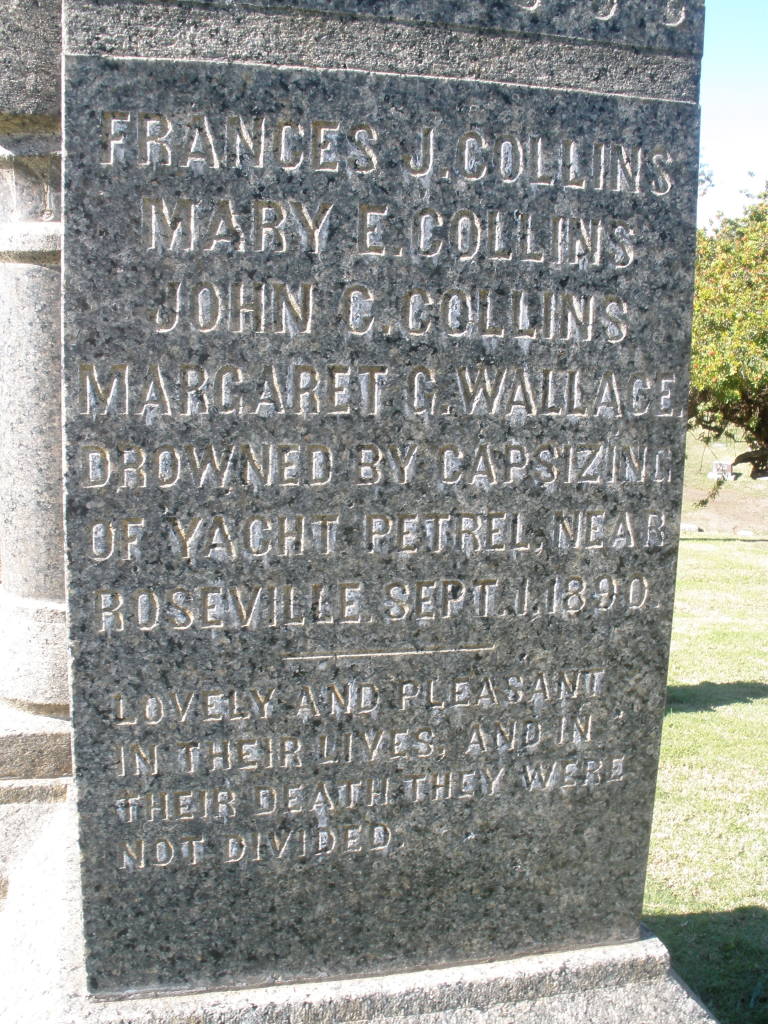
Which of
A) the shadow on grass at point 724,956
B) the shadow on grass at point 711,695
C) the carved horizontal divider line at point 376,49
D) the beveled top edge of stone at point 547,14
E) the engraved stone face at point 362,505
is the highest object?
the beveled top edge of stone at point 547,14

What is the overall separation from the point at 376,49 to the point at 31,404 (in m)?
1.68

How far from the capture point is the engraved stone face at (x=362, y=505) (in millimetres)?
2289

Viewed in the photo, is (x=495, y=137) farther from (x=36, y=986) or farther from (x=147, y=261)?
(x=36, y=986)

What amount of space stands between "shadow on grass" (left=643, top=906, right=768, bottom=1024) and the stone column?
2.29m

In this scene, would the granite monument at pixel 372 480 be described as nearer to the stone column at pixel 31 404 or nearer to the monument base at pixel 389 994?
the monument base at pixel 389 994

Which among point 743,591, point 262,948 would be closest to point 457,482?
point 262,948

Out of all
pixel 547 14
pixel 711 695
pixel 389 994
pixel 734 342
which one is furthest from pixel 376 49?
pixel 734 342

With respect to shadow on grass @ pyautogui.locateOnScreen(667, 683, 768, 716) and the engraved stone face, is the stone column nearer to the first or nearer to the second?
the engraved stone face

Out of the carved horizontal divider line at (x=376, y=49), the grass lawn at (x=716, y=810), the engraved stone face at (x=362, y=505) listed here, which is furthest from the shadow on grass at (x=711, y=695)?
the carved horizontal divider line at (x=376, y=49)

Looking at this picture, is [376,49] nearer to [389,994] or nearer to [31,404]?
[31,404]

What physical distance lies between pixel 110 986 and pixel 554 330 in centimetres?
197

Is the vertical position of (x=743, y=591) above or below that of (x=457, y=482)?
below

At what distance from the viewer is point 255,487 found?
239cm

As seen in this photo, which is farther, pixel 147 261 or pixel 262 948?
pixel 262 948
